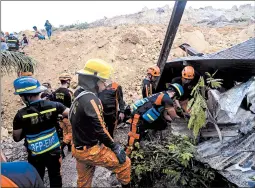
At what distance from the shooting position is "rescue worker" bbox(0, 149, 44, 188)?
4.27ft

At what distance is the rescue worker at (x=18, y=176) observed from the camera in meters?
1.30

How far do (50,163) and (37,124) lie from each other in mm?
563

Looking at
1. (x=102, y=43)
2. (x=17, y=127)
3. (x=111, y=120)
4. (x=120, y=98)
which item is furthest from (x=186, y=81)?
(x=102, y=43)

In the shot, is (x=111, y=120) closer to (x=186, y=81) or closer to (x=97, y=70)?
(x=186, y=81)

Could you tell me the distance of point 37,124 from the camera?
118 inches

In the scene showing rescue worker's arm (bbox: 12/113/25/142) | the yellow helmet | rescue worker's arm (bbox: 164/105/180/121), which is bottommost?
rescue worker's arm (bbox: 164/105/180/121)

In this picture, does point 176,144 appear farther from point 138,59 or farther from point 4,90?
point 4,90

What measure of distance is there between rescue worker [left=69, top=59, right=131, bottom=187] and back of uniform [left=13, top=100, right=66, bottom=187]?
272 millimetres

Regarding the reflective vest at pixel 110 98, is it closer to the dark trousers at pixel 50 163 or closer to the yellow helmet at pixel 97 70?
the dark trousers at pixel 50 163

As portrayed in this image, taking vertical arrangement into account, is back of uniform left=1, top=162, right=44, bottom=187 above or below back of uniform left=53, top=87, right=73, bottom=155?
above

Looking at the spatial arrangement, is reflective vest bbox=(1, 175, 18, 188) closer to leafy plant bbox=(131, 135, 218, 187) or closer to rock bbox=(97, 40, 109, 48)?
leafy plant bbox=(131, 135, 218, 187)

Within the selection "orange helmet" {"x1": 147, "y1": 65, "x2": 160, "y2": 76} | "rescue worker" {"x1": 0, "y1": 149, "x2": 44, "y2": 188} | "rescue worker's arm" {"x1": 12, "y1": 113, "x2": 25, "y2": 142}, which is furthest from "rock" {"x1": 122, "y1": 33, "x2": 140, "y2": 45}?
"rescue worker" {"x1": 0, "y1": 149, "x2": 44, "y2": 188}

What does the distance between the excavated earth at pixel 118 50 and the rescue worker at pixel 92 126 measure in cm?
721

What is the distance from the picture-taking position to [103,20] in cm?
2911
